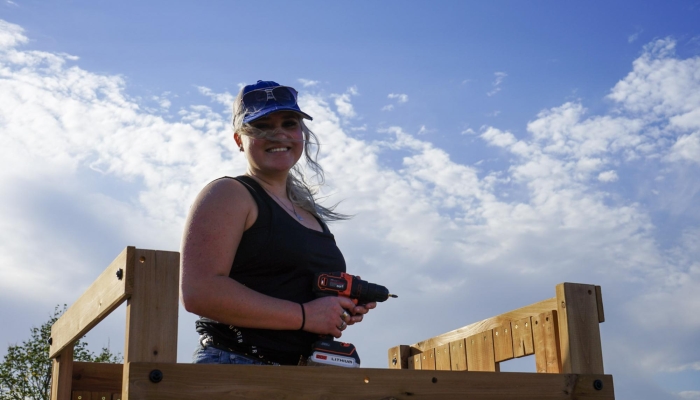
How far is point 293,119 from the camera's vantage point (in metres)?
3.26

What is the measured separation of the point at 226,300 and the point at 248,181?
60 cm

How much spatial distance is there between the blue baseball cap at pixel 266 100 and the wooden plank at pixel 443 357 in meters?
2.09

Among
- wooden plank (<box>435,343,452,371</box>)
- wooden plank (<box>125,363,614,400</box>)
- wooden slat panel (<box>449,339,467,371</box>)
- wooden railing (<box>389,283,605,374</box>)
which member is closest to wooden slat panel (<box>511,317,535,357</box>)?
wooden railing (<box>389,283,605,374</box>)

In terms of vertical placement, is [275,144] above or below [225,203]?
above

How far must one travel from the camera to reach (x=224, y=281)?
8.64ft

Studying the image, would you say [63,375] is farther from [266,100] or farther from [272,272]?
[266,100]

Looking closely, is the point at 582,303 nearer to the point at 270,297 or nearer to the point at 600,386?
the point at 600,386

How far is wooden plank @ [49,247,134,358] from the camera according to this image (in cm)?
245

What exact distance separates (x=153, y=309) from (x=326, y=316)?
69 centimetres

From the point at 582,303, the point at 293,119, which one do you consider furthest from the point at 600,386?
the point at 293,119

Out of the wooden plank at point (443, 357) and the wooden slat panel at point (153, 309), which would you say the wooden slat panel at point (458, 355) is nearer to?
the wooden plank at point (443, 357)

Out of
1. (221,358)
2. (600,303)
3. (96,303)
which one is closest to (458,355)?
(600,303)

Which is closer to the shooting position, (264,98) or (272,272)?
(272,272)

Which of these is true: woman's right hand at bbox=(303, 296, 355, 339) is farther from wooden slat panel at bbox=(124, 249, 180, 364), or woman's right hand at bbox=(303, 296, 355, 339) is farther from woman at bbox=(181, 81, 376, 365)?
wooden slat panel at bbox=(124, 249, 180, 364)
